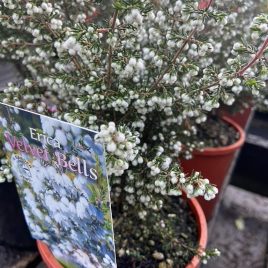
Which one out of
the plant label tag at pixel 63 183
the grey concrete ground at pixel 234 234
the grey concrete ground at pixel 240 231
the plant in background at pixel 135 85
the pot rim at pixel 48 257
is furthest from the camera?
the grey concrete ground at pixel 240 231

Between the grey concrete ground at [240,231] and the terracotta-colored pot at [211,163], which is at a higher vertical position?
the terracotta-colored pot at [211,163]

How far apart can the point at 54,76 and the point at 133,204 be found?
1.57 ft

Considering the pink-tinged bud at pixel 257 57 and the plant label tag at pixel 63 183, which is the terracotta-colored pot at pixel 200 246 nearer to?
the plant label tag at pixel 63 183

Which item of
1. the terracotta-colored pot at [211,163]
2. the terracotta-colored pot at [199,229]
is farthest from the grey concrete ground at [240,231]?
the terracotta-colored pot at [199,229]

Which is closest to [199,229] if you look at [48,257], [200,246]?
[200,246]

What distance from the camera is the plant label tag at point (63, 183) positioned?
78cm

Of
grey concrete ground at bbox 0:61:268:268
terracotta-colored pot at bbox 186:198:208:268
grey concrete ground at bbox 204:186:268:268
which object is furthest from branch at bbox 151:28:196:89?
grey concrete ground at bbox 204:186:268:268

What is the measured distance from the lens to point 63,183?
2.89ft

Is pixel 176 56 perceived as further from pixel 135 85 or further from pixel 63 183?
pixel 63 183

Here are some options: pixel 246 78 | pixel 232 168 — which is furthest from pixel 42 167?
pixel 232 168

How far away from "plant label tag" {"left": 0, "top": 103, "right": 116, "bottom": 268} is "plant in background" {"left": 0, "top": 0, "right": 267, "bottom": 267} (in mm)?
60

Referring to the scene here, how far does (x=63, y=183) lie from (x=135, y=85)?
357 mm

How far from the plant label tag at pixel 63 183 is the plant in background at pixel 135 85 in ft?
0.20

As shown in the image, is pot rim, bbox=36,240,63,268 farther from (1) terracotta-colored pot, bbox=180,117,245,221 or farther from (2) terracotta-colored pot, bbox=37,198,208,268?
(1) terracotta-colored pot, bbox=180,117,245,221
